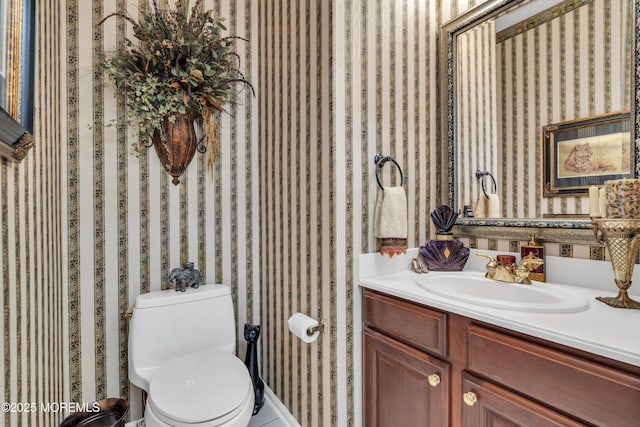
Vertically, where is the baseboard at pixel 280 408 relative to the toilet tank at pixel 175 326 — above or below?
below

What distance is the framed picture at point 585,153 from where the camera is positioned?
109cm

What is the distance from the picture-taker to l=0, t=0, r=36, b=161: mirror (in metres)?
0.68

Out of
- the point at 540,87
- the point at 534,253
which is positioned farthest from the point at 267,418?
the point at 540,87

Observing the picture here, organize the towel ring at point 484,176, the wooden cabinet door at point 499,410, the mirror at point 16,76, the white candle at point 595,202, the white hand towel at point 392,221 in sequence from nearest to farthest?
the mirror at point 16,76
the wooden cabinet door at point 499,410
the white candle at point 595,202
the white hand towel at point 392,221
the towel ring at point 484,176

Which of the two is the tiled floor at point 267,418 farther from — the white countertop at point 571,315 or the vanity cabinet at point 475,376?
the white countertop at point 571,315

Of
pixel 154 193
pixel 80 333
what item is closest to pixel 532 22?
pixel 154 193

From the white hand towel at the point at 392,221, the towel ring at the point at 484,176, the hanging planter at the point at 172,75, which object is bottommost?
the white hand towel at the point at 392,221

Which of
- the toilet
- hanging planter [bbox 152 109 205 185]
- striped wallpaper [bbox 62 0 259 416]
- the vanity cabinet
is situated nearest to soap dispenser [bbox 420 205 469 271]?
the vanity cabinet

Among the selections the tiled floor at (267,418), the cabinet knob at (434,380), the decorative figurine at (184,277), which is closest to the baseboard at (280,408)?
the tiled floor at (267,418)

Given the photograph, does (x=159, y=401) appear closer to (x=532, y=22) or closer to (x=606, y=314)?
(x=606, y=314)

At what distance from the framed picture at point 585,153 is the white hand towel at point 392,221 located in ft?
1.88

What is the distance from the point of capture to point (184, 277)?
1698 mm

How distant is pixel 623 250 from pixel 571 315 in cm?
29

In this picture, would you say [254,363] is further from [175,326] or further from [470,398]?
[470,398]
